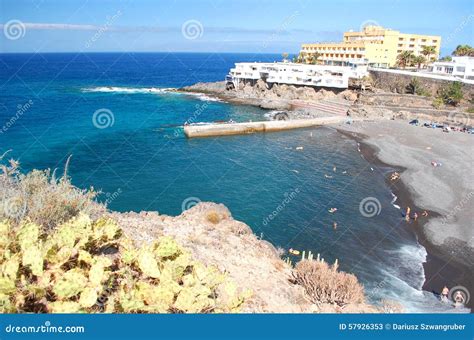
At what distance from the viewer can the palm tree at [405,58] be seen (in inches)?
3314

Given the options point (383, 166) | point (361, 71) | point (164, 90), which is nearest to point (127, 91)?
point (164, 90)

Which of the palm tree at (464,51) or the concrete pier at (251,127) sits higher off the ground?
the palm tree at (464,51)

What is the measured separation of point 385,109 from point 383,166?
26.6 meters

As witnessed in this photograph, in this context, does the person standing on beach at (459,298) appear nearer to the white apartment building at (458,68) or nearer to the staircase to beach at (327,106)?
the staircase to beach at (327,106)

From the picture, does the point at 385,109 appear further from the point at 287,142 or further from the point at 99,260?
the point at 99,260

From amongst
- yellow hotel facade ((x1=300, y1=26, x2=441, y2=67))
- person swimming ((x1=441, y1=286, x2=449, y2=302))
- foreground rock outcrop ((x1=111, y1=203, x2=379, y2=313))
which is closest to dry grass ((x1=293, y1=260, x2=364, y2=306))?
foreground rock outcrop ((x1=111, y1=203, x2=379, y2=313))

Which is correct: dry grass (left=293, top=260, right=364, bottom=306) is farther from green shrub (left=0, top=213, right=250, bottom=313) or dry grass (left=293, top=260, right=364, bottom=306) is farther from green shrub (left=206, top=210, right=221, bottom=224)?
green shrub (left=206, top=210, right=221, bottom=224)

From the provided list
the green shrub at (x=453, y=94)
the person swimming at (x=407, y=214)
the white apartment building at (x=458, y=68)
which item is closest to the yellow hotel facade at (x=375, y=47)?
the white apartment building at (x=458, y=68)

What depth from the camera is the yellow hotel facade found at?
87.0 meters

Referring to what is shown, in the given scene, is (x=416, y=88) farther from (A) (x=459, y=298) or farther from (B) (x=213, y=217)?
(B) (x=213, y=217)

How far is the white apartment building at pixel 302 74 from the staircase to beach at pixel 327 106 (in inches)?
198

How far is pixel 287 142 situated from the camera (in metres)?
50.5

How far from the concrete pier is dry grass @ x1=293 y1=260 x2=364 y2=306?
39422 millimetres

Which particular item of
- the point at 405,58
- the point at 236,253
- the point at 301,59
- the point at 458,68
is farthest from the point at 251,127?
the point at 301,59
